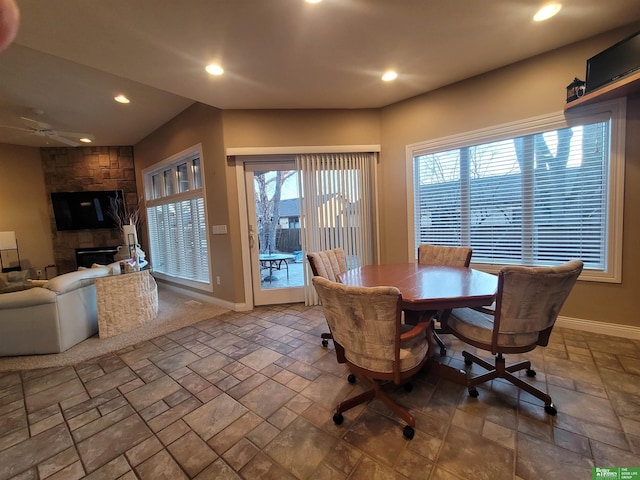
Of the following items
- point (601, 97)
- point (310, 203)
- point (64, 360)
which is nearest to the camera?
point (601, 97)

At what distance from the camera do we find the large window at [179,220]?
413 centimetres

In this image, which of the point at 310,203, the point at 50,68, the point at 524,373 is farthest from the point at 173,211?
the point at 524,373

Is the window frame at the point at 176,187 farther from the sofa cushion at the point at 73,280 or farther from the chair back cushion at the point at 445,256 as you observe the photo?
the chair back cushion at the point at 445,256

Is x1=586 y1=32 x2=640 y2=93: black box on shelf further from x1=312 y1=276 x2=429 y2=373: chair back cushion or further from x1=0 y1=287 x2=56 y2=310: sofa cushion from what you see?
x1=0 y1=287 x2=56 y2=310: sofa cushion

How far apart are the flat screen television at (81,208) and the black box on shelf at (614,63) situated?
7063mm

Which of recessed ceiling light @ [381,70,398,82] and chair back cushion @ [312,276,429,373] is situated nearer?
chair back cushion @ [312,276,429,373]

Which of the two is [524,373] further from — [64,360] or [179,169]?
[179,169]

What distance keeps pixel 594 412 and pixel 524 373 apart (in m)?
0.43

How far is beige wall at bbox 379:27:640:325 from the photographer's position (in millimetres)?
2344

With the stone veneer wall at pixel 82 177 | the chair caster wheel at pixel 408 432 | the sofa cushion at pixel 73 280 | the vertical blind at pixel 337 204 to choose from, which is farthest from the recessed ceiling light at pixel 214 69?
the stone veneer wall at pixel 82 177


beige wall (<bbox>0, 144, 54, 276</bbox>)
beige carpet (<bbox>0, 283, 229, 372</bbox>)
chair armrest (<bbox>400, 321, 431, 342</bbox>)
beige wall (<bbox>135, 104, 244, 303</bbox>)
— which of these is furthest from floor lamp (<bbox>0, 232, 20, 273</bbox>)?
chair armrest (<bbox>400, 321, 431, 342</bbox>)

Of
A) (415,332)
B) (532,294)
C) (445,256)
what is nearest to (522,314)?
(532,294)

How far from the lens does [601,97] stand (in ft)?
7.36

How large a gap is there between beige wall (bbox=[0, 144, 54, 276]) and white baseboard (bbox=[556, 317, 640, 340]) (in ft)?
27.8
